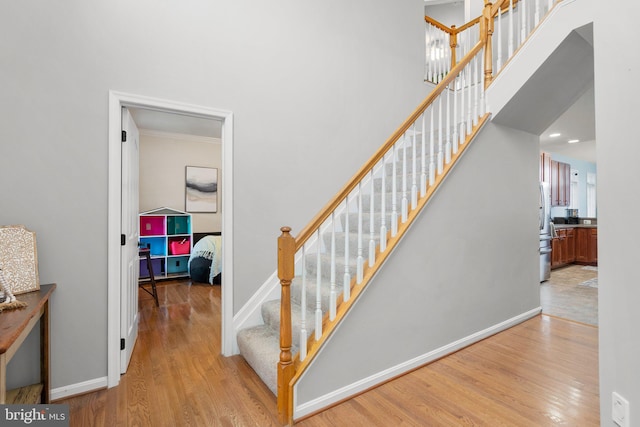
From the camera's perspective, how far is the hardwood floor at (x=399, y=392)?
1.82 metres

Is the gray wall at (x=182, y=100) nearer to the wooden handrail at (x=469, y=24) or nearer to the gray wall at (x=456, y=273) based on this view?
the gray wall at (x=456, y=273)

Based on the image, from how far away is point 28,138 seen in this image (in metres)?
1.91

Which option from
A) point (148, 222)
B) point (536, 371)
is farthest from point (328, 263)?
point (148, 222)

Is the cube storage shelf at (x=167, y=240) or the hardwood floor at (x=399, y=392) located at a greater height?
the cube storage shelf at (x=167, y=240)

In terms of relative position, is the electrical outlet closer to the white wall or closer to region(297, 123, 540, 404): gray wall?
region(297, 123, 540, 404): gray wall

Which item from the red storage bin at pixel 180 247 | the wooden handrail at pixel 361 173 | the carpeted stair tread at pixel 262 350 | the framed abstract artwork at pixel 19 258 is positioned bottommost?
the carpeted stair tread at pixel 262 350

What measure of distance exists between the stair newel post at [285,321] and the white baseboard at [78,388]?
130 cm

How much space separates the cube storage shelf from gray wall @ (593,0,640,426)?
5.58 metres

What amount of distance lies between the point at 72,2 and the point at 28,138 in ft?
3.08

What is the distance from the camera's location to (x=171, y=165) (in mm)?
5938

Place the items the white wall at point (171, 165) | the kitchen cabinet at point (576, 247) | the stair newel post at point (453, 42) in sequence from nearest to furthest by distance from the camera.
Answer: the stair newel post at point (453, 42) → the white wall at point (171, 165) → the kitchen cabinet at point (576, 247)

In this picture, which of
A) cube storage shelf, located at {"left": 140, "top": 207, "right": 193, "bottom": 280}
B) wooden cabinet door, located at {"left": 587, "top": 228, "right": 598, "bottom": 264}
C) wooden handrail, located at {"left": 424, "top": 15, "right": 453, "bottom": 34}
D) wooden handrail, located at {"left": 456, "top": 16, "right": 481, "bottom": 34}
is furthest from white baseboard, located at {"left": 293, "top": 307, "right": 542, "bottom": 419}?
wooden cabinet door, located at {"left": 587, "top": 228, "right": 598, "bottom": 264}

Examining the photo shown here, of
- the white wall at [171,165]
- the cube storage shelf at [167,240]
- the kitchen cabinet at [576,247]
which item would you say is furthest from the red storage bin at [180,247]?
the kitchen cabinet at [576,247]

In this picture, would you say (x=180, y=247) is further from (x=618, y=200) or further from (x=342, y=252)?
(x=618, y=200)
